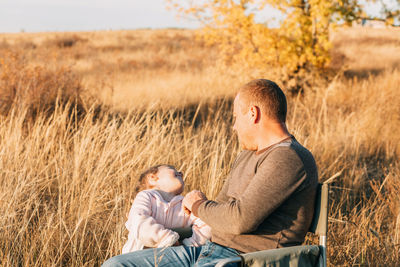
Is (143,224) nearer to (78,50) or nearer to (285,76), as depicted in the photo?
(285,76)

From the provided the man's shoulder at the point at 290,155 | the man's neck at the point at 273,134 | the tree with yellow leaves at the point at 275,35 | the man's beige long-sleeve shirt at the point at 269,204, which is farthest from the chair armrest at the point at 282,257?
the tree with yellow leaves at the point at 275,35

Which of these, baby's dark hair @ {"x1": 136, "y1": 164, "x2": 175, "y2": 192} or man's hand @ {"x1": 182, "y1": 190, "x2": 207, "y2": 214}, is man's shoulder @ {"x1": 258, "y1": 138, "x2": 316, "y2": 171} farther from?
baby's dark hair @ {"x1": 136, "y1": 164, "x2": 175, "y2": 192}

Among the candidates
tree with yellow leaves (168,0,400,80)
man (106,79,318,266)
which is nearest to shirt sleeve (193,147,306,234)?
man (106,79,318,266)

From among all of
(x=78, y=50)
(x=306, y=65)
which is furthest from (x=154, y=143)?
(x=78, y=50)

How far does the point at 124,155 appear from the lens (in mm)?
4336

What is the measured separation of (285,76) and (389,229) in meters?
5.90

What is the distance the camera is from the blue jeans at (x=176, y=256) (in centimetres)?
204

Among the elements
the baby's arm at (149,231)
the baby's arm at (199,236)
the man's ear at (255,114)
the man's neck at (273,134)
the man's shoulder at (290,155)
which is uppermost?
the man's ear at (255,114)

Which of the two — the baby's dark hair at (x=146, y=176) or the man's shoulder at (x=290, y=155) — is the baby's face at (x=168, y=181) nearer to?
the baby's dark hair at (x=146, y=176)

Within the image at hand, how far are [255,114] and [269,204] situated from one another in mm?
442

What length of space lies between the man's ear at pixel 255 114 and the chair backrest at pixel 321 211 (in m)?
0.43

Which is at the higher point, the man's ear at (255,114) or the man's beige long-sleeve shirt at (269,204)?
the man's ear at (255,114)

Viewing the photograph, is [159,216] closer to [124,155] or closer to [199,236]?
[199,236]

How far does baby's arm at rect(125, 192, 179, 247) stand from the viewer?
2.25 meters
